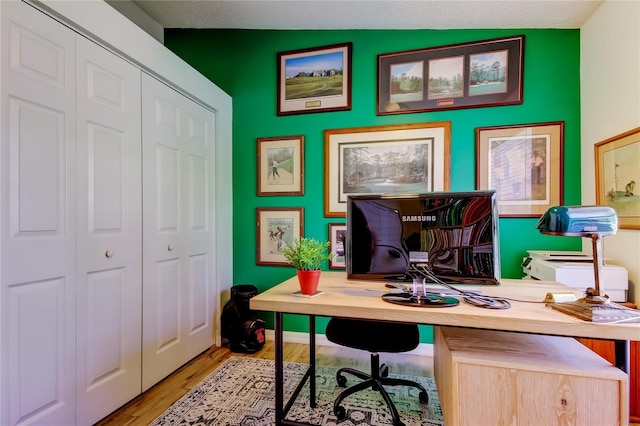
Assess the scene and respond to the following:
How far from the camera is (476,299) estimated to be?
1.33 meters

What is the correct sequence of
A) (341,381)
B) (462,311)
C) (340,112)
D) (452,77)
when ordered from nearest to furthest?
(462,311), (341,381), (452,77), (340,112)

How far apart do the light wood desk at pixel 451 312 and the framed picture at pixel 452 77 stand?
5.33 feet

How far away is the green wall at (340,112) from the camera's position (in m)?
2.43

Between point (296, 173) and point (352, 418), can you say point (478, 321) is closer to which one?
point (352, 418)

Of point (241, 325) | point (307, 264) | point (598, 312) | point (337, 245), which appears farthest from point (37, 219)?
point (598, 312)

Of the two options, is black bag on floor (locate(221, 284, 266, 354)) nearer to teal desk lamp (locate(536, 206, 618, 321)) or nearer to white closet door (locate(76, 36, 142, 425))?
white closet door (locate(76, 36, 142, 425))

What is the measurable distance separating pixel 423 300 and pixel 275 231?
188 cm

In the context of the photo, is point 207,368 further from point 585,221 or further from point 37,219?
point 585,221

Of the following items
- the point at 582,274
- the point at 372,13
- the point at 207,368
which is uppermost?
the point at 372,13

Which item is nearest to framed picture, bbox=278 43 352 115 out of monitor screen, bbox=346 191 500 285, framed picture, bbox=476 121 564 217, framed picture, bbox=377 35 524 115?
framed picture, bbox=377 35 524 115

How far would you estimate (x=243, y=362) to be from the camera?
8.14 ft

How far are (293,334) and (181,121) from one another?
213 centimetres

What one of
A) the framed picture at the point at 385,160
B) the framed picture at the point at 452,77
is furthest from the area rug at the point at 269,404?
the framed picture at the point at 452,77

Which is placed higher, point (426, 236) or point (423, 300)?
point (426, 236)
